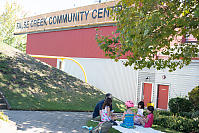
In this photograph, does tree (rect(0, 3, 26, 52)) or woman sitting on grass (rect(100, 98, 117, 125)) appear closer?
woman sitting on grass (rect(100, 98, 117, 125))

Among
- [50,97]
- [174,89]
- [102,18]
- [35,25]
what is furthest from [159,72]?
[35,25]

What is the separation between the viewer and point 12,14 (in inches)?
1922

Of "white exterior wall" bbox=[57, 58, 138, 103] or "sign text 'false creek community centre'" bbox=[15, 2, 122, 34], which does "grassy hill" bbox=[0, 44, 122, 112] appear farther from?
"sign text 'false creek community centre'" bbox=[15, 2, 122, 34]

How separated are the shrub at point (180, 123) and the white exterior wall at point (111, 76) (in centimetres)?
1165

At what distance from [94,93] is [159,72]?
6.39 m

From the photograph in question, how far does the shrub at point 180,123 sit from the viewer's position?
38.8 feet

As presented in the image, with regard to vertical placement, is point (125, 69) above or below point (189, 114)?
above

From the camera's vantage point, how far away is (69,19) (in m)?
31.6

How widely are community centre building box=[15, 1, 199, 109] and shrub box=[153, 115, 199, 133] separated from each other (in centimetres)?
821

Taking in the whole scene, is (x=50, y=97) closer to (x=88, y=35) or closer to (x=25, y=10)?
(x=88, y=35)

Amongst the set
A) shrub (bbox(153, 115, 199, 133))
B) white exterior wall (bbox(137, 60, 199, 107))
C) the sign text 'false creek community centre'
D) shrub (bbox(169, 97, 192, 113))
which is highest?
the sign text 'false creek community centre'

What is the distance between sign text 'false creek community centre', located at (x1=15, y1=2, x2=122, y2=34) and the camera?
27562 mm

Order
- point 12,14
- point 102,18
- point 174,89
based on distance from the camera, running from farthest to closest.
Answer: point 12,14
point 102,18
point 174,89

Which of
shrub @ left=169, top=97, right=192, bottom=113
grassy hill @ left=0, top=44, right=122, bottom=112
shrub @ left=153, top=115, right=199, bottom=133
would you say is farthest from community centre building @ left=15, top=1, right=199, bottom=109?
shrub @ left=153, top=115, right=199, bottom=133
